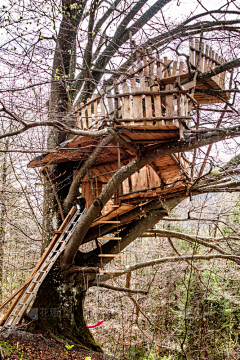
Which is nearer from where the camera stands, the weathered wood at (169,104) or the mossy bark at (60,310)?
the weathered wood at (169,104)

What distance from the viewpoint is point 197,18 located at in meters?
5.42

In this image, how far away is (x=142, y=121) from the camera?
12.0ft

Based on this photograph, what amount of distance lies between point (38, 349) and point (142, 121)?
399 cm

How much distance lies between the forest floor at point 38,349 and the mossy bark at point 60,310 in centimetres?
26

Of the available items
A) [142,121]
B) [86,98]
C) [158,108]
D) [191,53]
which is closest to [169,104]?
[158,108]

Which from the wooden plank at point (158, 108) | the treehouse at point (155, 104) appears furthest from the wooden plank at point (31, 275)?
the wooden plank at point (158, 108)

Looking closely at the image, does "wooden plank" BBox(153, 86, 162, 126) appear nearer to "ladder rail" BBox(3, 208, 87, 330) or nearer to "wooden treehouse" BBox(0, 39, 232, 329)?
"wooden treehouse" BBox(0, 39, 232, 329)

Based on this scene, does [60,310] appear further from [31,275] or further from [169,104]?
[169,104]

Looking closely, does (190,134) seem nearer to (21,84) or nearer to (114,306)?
(21,84)

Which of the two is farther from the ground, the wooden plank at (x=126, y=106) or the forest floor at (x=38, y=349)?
the wooden plank at (x=126, y=106)

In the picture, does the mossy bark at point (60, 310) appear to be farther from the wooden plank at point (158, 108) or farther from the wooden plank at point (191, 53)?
the wooden plank at point (191, 53)

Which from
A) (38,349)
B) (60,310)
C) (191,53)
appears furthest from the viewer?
(60,310)

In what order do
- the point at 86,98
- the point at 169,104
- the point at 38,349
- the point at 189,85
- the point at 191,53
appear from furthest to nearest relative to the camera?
the point at 86,98, the point at 38,349, the point at 191,53, the point at 189,85, the point at 169,104

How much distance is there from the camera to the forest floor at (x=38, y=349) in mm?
4391
